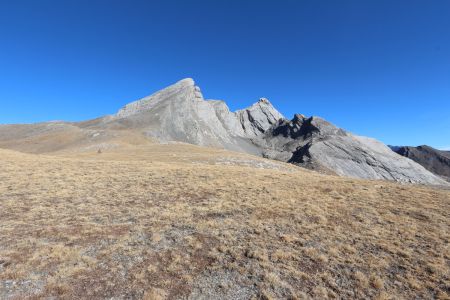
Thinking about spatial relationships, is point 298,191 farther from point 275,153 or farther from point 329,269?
point 275,153

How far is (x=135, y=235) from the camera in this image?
15617 mm

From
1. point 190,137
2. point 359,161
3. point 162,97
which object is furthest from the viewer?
point 162,97

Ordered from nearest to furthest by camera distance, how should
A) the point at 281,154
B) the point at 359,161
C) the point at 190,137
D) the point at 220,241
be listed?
the point at 220,241
the point at 359,161
the point at 190,137
the point at 281,154

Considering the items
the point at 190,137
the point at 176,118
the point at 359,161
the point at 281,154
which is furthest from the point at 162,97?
the point at 359,161

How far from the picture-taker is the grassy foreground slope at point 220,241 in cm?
1098

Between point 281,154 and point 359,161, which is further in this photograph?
point 281,154

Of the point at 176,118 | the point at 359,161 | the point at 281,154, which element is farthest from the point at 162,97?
the point at 359,161

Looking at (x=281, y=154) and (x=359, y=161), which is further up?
(x=281, y=154)

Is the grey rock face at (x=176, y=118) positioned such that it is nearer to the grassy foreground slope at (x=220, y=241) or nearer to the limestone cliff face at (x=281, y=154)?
the limestone cliff face at (x=281, y=154)

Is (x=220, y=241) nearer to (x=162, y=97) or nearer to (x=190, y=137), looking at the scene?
(x=190, y=137)

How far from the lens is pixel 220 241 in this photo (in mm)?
15180

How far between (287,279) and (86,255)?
863 centimetres

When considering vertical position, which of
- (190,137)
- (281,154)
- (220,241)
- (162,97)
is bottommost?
(220,241)

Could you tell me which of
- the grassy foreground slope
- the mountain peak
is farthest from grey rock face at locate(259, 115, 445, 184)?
the grassy foreground slope
